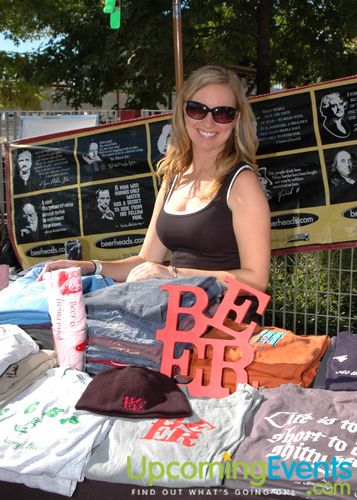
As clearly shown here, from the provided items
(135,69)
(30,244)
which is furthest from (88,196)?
(135,69)

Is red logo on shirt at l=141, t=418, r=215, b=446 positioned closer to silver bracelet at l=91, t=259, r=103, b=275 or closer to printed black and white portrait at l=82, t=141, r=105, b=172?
silver bracelet at l=91, t=259, r=103, b=275

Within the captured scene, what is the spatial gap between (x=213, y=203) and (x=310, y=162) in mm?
1839

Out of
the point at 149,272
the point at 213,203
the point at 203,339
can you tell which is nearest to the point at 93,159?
the point at 213,203

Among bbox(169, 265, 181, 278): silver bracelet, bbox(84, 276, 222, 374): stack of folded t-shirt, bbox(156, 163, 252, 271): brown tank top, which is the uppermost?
bbox(156, 163, 252, 271): brown tank top

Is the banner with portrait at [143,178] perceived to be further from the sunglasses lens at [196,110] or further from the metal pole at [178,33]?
the sunglasses lens at [196,110]

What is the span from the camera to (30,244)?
14.8ft

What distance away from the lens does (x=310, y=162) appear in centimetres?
380

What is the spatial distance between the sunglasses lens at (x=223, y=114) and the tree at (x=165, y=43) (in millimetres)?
5036

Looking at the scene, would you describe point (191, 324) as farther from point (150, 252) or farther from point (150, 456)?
point (150, 252)

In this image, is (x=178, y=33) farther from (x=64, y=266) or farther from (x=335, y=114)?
(x=64, y=266)

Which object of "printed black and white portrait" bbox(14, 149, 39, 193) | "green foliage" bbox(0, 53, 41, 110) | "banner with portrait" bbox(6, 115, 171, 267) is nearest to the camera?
"banner with portrait" bbox(6, 115, 171, 267)

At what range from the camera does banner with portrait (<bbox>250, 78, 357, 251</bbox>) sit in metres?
3.67

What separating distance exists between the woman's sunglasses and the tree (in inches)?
198

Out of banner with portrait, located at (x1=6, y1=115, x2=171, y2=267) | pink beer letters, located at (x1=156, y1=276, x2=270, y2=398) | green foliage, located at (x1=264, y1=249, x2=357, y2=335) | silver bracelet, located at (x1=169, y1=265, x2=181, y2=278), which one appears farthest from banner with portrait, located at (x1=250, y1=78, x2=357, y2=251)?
pink beer letters, located at (x1=156, y1=276, x2=270, y2=398)
